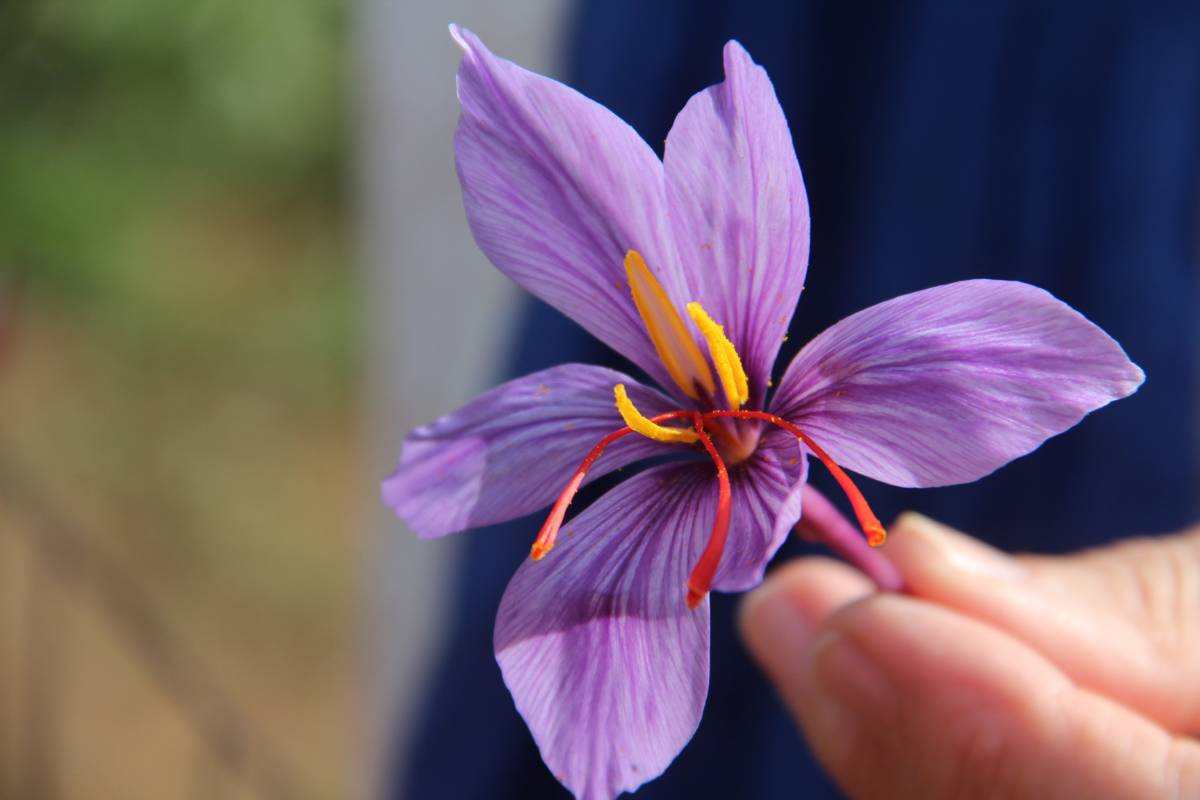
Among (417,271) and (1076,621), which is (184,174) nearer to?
(417,271)

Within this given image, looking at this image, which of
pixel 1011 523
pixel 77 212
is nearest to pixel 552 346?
pixel 1011 523

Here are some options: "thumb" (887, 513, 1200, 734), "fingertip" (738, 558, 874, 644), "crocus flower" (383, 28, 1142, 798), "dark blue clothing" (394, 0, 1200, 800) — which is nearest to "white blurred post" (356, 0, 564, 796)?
"dark blue clothing" (394, 0, 1200, 800)

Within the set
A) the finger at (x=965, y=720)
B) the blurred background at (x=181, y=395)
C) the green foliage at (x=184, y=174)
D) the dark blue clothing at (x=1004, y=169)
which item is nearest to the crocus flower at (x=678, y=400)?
the finger at (x=965, y=720)

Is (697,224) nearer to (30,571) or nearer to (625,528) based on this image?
(625,528)

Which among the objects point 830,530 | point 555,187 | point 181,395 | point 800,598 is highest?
point 555,187

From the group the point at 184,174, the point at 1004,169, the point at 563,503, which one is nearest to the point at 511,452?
the point at 563,503

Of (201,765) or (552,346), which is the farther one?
(201,765)
